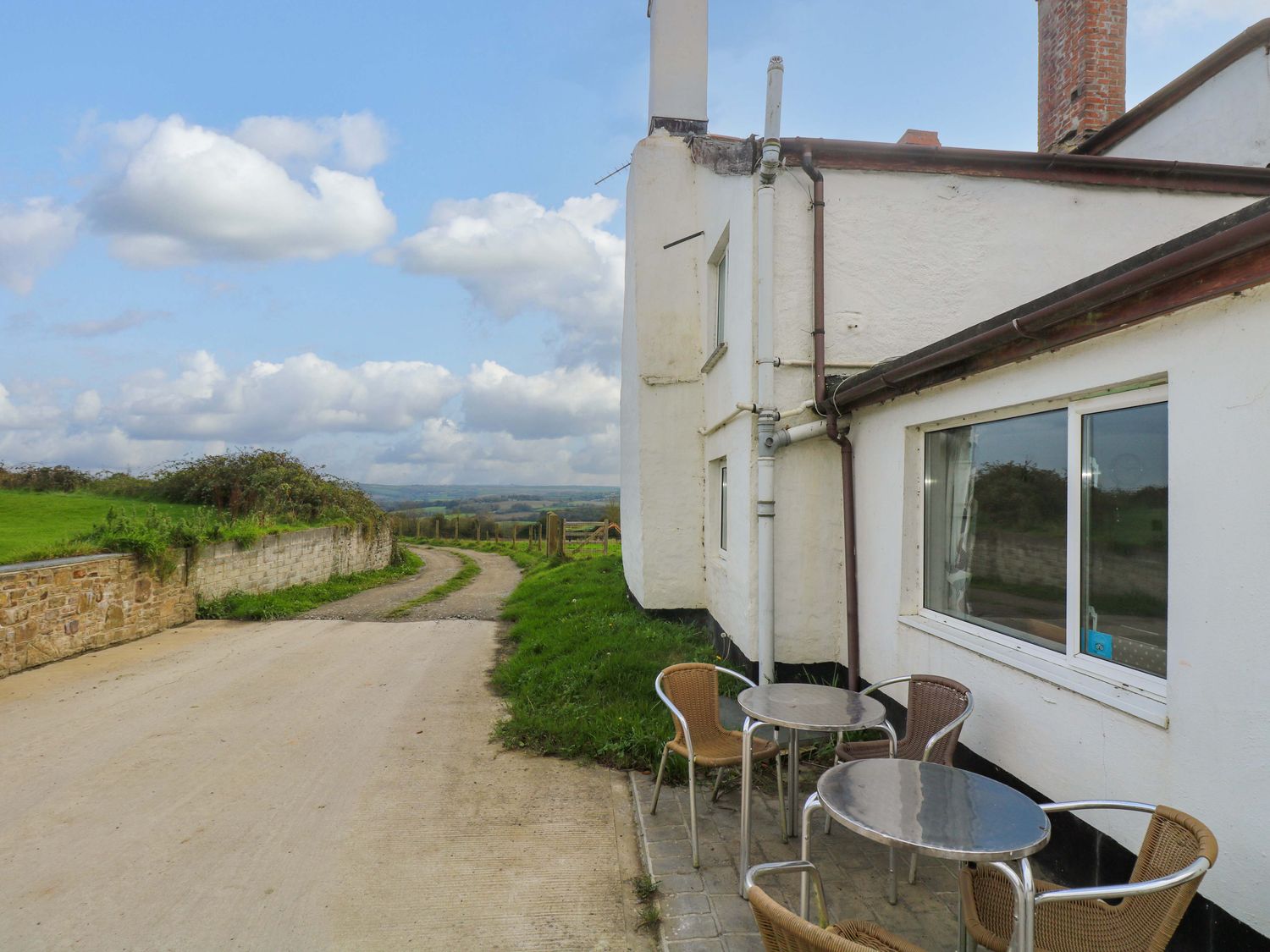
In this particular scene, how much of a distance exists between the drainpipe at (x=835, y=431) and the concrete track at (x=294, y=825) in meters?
2.22

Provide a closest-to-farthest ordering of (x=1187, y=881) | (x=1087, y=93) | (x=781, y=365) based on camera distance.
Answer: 1. (x=1187, y=881)
2. (x=781, y=365)
3. (x=1087, y=93)

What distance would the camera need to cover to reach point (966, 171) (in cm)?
642

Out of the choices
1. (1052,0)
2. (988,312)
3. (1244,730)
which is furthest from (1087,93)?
(1244,730)

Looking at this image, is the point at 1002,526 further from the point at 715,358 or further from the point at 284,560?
the point at 284,560

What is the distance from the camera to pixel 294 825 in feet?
14.1

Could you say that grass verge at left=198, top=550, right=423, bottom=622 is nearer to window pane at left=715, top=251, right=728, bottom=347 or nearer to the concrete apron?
the concrete apron

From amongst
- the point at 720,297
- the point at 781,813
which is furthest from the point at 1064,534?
the point at 720,297

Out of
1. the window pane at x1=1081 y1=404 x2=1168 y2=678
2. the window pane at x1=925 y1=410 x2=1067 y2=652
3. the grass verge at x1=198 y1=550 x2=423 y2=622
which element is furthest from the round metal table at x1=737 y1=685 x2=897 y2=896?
the grass verge at x1=198 y1=550 x2=423 y2=622

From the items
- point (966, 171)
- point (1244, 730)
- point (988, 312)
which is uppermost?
point (966, 171)

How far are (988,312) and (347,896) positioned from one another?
6.43m

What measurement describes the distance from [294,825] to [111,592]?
23.0 ft

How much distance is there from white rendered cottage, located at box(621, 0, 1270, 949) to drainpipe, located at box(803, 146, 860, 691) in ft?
0.09

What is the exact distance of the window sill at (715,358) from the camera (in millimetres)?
7660

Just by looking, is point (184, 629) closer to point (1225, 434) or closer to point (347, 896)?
point (347, 896)
